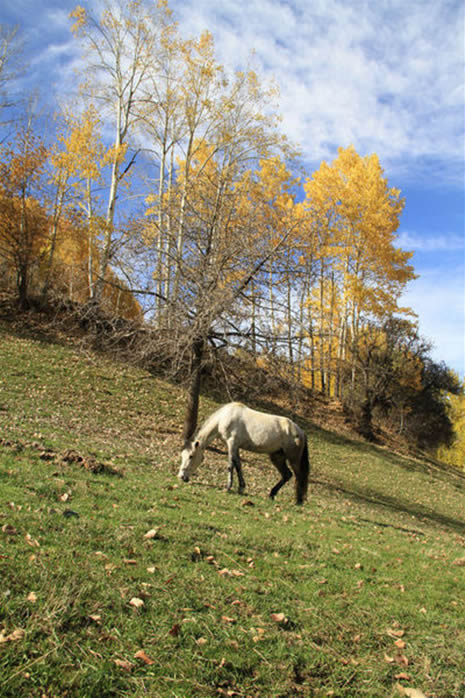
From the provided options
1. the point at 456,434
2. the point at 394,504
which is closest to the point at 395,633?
the point at 394,504

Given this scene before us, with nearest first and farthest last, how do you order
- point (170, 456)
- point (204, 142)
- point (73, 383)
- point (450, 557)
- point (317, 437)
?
point (450, 557)
point (170, 456)
point (73, 383)
point (204, 142)
point (317, 437)

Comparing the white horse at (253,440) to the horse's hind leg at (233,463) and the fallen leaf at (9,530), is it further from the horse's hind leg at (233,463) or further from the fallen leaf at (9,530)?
the fallen leaf at (9,530)

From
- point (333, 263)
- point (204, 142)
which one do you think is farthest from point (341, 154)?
point (204, 142)

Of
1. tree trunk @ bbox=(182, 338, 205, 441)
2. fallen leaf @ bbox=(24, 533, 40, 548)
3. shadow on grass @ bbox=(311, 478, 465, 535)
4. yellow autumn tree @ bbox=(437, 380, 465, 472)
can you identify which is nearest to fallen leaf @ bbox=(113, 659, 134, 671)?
fallen leaf @ bbox=(24, 533, 40, 548)

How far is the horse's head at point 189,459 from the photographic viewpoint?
33.7 feet

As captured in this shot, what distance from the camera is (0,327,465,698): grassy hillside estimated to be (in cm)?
321

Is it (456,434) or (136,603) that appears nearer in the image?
(136,603)

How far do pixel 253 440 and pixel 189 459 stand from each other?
1.50m

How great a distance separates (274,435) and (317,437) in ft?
47.3

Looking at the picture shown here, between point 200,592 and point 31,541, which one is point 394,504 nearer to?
point 200,592

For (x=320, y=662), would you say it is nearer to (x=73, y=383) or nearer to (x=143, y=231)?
(x=143, y=231)

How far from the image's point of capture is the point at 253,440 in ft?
34.1

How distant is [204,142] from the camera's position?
21.3 metres

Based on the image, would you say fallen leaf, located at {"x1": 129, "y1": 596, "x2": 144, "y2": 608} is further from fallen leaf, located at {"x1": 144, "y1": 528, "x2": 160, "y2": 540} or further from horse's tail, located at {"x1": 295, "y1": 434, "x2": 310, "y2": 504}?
horse's tail, located at {"x1": 295, "y1": 434, "x2": 310, "y2": 504}
